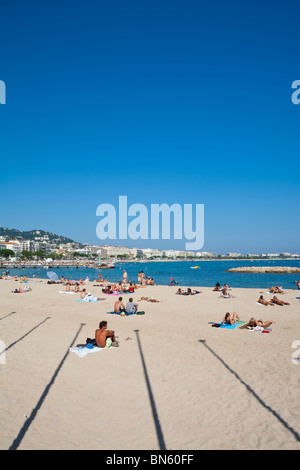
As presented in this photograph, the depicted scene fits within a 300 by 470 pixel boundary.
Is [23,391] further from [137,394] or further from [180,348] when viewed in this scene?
[180,348]

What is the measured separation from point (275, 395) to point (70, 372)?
14.0 feet

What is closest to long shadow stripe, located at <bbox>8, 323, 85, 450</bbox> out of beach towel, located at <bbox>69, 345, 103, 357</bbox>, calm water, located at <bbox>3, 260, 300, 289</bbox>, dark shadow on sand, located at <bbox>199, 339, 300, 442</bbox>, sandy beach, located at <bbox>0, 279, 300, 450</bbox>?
sandy beach, located at <bbox>0, 279, 300, 450</bbox>

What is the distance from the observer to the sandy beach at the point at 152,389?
14.7 feet

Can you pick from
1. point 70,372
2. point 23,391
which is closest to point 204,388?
point 70,372

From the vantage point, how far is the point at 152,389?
612 cm

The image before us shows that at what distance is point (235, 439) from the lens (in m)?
4.43

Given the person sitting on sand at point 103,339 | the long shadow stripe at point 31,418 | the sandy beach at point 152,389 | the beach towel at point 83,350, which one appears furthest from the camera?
the person sitting on sand at point 103,339

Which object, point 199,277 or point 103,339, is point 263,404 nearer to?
point 103,339

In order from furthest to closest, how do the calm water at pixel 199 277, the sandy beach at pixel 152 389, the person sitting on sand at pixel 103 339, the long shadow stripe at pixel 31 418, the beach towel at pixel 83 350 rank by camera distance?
the calm water at pixel 199 277 → the person sitting on sand at pixel 103 339 → the beach towel at pixel 83 350 → the sandy beach at pixel 152 389 → the long shadow stripe at pixel 31 418

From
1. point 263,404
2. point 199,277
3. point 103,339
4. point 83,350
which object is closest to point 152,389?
point 263,404

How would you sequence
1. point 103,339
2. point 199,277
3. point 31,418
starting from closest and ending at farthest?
point 31,418 → point 103,339 → point 199,277

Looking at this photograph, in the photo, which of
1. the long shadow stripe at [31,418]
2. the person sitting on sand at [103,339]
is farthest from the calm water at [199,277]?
the long shadow stripe at [31,418]

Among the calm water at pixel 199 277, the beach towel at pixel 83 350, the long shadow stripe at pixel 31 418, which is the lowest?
the calm water at pixel 199 277

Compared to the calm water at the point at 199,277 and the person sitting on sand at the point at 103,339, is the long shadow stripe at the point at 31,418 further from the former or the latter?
the calm water at the point at 199,277
